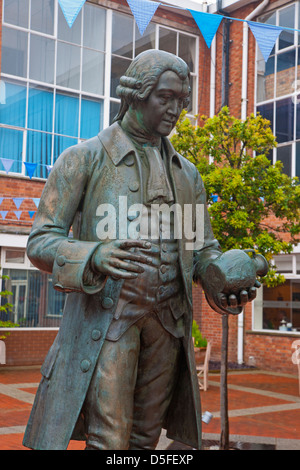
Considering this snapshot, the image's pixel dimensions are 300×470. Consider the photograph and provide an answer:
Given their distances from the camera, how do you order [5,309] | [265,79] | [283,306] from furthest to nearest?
[265,79]
[283,306]
[5,309]

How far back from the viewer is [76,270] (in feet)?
6.97

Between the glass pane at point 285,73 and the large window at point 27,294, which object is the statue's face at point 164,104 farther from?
the glass pane at point 285,73

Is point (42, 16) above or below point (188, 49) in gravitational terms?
below

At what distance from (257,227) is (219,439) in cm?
293

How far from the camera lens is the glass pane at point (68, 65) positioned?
15.6 m

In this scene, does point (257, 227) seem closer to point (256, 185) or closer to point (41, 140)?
point (256, 185)

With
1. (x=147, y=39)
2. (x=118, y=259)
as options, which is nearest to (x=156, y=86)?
(x=118, y=259)

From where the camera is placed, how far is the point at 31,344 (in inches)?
599

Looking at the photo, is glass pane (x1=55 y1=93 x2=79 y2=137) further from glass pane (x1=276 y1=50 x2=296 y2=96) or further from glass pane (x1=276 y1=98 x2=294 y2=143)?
glass pane (x1=276 y1=50 x2=296 y2=96)

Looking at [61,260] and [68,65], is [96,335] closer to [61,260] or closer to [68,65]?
[61,260]

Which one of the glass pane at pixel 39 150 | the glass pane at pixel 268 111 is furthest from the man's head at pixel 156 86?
the glass pane at pixel 268 111

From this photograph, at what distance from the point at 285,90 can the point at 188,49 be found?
143 inches

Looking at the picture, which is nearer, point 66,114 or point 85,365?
point 85,365

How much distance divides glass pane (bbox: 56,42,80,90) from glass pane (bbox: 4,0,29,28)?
1032 mm
